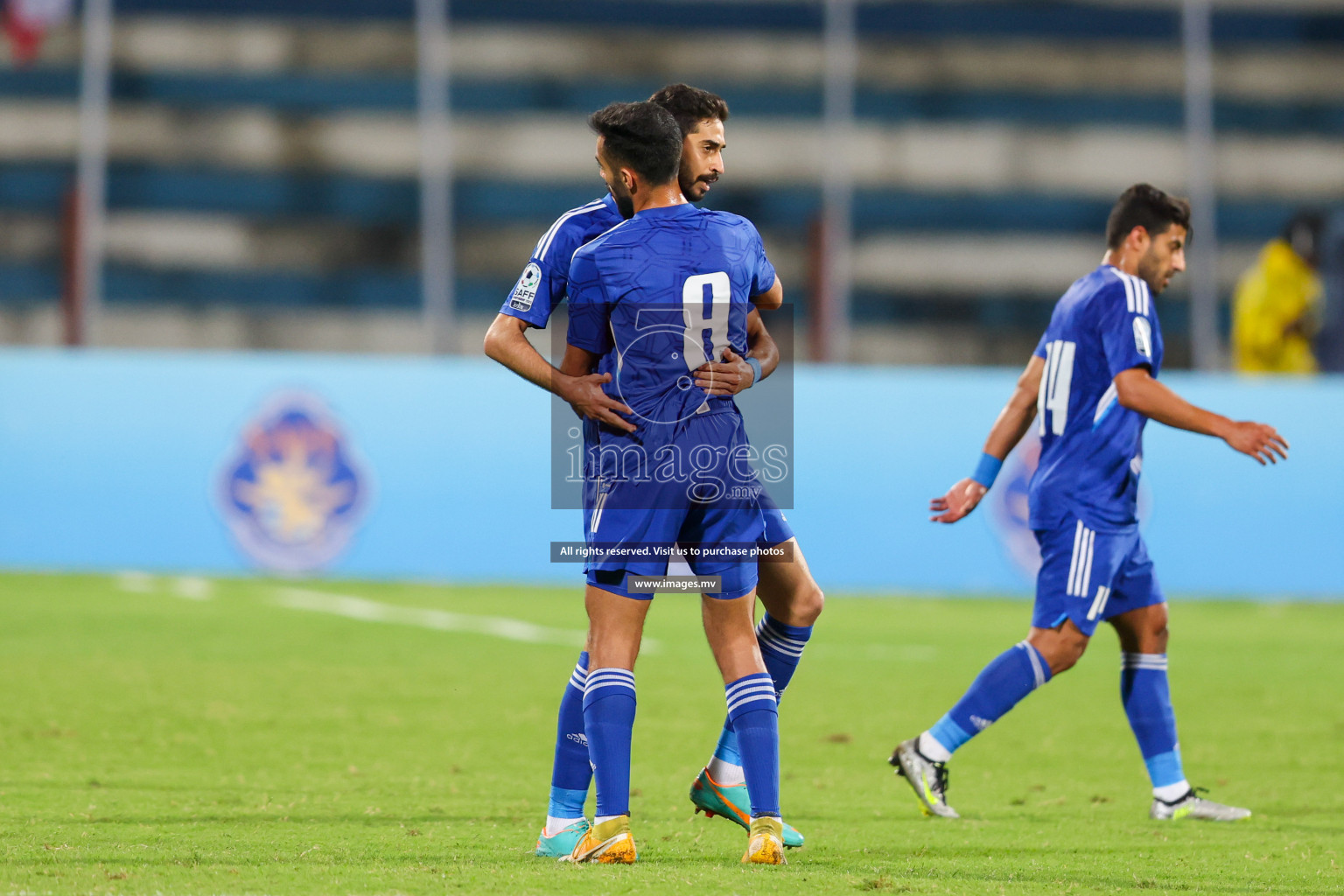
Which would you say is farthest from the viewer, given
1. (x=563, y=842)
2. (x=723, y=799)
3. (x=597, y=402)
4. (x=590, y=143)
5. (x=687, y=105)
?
(x=590, y=143)

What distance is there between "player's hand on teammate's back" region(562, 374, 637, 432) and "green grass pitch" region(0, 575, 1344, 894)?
1.09 metres

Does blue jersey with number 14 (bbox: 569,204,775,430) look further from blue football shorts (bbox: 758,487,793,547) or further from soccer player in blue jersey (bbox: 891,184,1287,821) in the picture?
soccer player in blue jersey (bbox: 891,184,1287,821)

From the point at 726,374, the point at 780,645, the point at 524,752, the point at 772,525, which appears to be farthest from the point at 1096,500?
the point at 524,752

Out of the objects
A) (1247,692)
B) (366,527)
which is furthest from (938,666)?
(366,527)

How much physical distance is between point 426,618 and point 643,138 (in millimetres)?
6772

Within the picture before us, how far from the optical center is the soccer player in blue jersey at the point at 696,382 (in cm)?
433

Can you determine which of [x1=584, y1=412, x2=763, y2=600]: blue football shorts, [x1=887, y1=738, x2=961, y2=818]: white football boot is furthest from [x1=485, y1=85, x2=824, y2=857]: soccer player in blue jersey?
[x1=887, y1=738, x2=961, y2=818]: white football boot

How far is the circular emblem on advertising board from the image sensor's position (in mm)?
11789

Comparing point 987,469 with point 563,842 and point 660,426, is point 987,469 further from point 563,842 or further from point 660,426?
point 563,842

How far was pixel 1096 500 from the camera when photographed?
556 centimetres

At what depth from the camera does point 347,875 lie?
395 cm

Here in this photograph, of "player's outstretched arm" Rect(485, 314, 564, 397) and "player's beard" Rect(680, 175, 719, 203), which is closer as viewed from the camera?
"player's outstretched arm" Rect(485, 314, 564, 397)

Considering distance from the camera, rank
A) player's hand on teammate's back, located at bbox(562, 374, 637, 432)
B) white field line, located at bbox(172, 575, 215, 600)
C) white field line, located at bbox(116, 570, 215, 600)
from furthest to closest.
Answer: white field line, located at bbox(116, 570, 215, 600)
white field line, located at bbox(172, 575, 215, 600)
player's hand on teammate's back, located at bbox(562, 374, 637, 432)

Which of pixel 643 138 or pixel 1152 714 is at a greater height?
pixel 643 138
